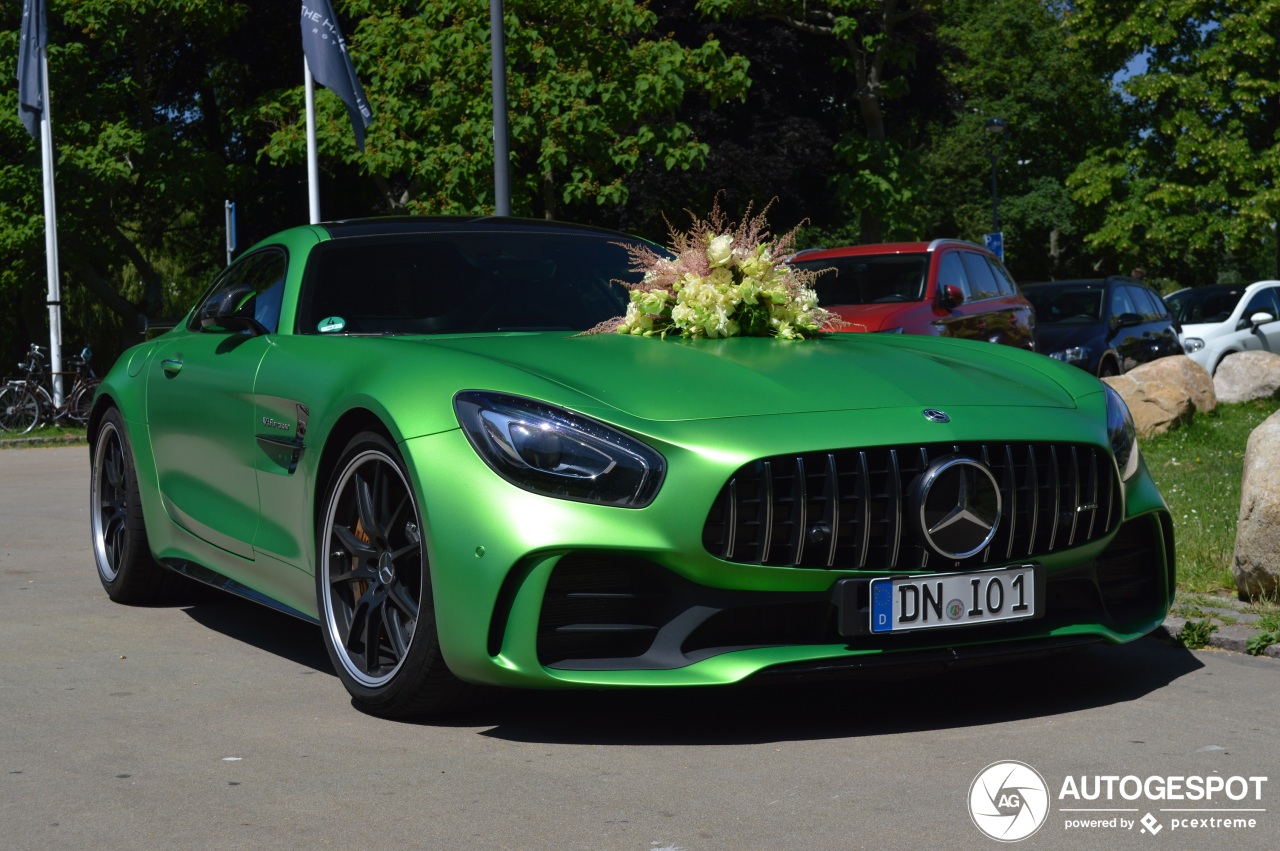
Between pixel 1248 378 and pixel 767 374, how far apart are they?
14.7 metres

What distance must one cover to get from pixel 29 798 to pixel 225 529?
6.04 feet

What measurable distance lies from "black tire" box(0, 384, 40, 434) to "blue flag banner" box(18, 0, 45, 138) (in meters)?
4.23

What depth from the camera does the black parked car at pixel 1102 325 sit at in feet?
56.4

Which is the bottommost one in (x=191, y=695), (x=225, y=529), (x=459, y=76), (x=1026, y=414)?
(x=191, y=695)

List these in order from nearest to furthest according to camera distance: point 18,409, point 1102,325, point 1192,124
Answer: point 1102,325 < point 18,409 < point 1192,124

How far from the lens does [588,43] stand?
69.3ft

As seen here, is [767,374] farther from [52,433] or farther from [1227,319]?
[1227,319]

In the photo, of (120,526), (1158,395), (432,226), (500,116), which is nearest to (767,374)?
(432,226)

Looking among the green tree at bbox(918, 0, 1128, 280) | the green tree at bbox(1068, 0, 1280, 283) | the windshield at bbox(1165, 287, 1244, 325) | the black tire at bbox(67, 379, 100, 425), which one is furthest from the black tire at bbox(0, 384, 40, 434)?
the green tree at bbox(918, 0, 1128, 280)

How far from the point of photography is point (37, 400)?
Answer: 21.6 metres

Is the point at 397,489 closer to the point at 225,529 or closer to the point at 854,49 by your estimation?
the point at 225,529

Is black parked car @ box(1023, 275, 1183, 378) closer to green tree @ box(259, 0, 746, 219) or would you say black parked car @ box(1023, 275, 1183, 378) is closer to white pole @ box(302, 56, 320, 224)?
green tree @ box(259, 0, 746, 219)

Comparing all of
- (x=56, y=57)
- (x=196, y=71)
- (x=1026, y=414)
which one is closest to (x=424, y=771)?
(x=1026, y=414)

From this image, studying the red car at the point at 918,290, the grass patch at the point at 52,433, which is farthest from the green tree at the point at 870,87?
the red car at the point at 918,290
